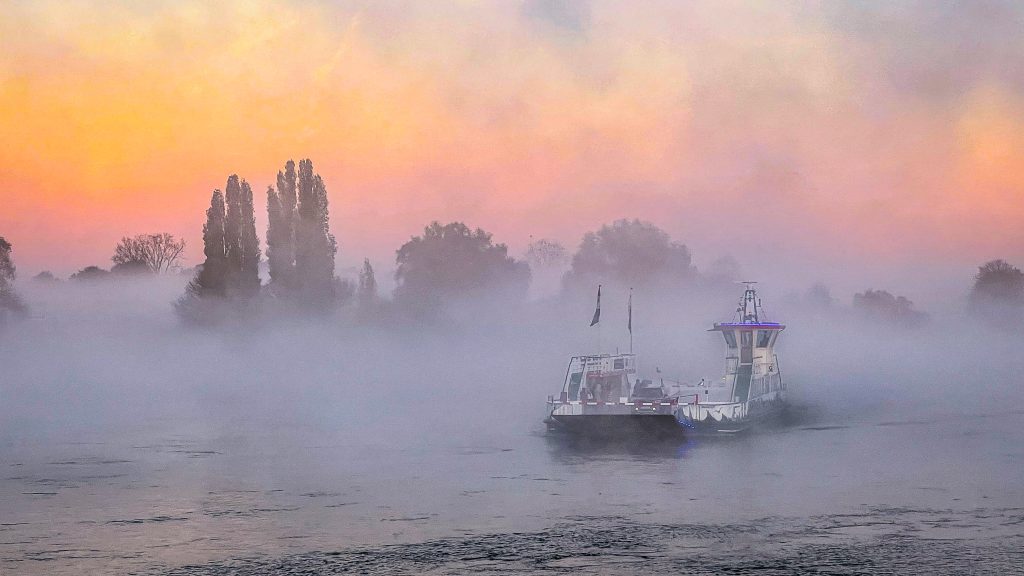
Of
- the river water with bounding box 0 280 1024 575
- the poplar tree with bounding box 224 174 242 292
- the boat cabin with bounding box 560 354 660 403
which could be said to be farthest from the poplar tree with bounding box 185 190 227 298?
the boat cabin with bounding box 560 354 660 403

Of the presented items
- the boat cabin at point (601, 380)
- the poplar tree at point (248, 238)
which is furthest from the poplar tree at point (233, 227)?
the boat cabin at point (601, 380)

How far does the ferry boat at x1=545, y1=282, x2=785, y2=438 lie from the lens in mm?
106062

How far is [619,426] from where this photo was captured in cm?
10400

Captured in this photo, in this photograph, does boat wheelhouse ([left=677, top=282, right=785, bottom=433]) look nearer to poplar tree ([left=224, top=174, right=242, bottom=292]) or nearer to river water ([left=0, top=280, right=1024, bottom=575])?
river water ([left=0, top=280, right=1024, bottom=575])

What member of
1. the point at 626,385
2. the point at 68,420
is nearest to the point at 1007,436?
the point at 626,385

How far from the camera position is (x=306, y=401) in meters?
187

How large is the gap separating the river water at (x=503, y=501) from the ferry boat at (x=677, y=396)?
230 cm

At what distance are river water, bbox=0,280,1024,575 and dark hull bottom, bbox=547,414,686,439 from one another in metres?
1.42

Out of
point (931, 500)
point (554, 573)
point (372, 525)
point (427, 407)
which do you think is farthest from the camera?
point (427, 407)

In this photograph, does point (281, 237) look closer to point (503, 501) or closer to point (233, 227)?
point (233, 227)

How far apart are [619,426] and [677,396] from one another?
11778mm

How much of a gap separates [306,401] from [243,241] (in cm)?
3018

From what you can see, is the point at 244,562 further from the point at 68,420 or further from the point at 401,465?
the point at 68,420

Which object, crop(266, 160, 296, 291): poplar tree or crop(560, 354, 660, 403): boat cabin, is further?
crop(266, 160, 296, 291): poplar tree
